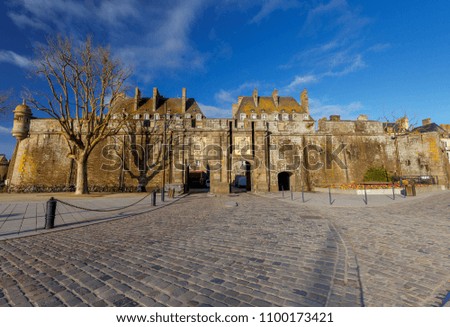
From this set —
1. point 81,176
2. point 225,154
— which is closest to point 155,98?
point 225,154

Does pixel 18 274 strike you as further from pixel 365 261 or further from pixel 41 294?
pixel 365 261

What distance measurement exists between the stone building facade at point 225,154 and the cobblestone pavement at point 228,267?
13.6 m

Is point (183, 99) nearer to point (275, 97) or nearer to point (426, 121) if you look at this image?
point (275, 97)

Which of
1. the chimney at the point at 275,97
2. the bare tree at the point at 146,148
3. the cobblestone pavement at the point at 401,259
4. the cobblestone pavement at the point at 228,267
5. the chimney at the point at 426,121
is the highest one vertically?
the chimney at the point at 275,97

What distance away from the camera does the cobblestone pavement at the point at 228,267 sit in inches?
90.0

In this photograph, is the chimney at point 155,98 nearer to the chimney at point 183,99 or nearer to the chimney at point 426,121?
the chimney at point 183,99

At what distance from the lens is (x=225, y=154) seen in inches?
772

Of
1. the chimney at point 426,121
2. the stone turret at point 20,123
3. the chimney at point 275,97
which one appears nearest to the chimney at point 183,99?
the chimney at point 275,97

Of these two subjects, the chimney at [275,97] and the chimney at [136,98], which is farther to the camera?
the chimney at [275,97]

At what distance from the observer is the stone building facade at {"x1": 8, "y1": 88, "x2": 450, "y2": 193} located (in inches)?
807

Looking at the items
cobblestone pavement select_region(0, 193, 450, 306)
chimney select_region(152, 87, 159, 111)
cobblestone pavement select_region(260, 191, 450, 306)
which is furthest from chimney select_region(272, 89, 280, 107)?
cobblestone pavement select_region(0, 193, 450, 306)

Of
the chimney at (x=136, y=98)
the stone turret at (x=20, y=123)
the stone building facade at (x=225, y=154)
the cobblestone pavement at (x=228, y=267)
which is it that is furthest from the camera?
the chimney at (x=136, y=98)

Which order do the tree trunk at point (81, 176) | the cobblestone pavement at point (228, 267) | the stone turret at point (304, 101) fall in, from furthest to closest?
the stone turret at point (304, 101), the tree trunk at point (81, 176), the cobblestone pavement at point (228, 267)

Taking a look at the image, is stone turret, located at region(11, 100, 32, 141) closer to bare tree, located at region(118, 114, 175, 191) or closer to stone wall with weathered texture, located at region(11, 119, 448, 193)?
stone wall with weathered texture, located at region(11, 119, 448, 193)
